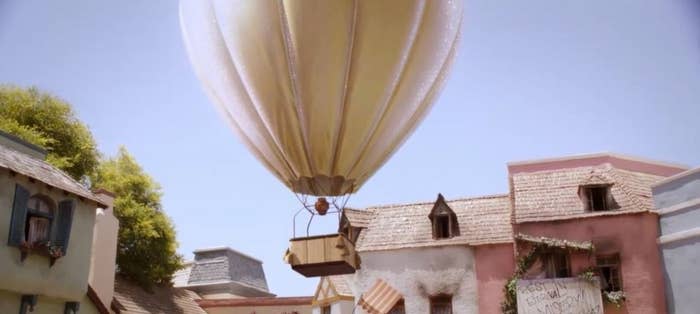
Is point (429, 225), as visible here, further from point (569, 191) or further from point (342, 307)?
point (569, 191)

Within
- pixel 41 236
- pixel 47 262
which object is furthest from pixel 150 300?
pixel 41 236

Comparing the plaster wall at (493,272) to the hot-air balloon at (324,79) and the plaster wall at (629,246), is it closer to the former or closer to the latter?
the plaster wall at (629,246)

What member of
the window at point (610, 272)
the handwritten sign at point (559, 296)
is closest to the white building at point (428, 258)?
the handwritten sign at point (559, 296)

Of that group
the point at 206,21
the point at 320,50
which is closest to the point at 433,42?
the point at 320,50

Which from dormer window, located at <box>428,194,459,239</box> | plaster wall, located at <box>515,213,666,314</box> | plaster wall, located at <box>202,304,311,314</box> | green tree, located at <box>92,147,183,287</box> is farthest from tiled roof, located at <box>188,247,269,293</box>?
plaster wall, located at <box>515,213,666,314</box>

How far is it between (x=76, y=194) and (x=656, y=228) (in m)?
17.1

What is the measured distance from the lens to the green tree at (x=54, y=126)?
85.7 feet

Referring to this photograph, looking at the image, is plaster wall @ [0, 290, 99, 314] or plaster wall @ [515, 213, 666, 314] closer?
plaster wall @ [0, 290, 99, 314]

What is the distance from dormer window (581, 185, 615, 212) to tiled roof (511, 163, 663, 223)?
0.16 meters

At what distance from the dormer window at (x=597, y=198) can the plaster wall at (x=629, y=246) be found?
0.59 metres

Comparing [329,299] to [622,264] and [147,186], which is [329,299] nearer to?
[147,186]

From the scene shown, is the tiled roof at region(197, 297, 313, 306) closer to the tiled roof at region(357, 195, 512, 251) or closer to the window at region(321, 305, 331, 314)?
the window at region(321, 305, 331, 314)

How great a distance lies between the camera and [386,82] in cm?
1046

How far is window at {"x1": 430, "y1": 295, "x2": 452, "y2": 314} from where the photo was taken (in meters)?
25.7
